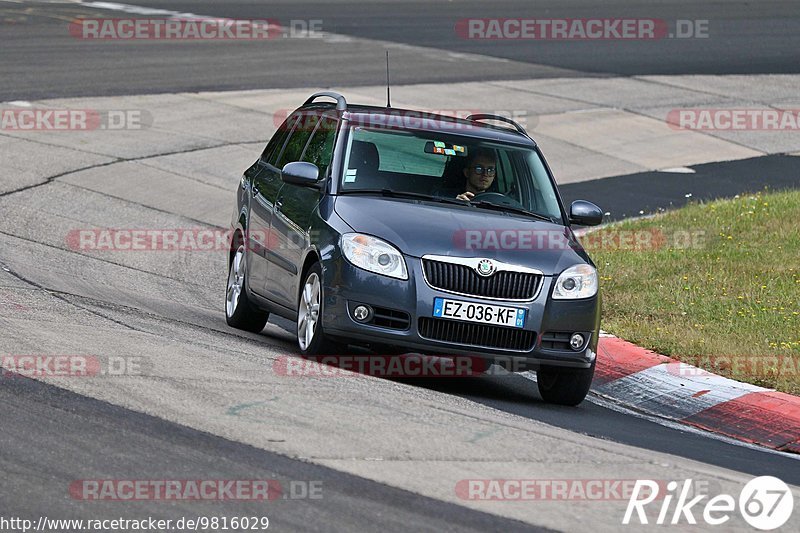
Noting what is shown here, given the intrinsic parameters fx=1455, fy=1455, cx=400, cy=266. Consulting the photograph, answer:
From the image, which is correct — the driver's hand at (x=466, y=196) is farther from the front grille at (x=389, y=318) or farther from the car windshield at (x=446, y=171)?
the front grille at (x=389, y=318)

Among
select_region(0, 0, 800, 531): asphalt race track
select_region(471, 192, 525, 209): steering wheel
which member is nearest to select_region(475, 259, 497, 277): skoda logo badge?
select_region(0, 0, 800, 531): asphalt race track

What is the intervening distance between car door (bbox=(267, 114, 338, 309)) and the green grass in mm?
2925

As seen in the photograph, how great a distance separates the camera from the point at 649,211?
1808cm

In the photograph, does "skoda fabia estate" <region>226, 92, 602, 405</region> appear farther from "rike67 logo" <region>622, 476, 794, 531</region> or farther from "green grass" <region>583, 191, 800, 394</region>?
"rike67 logo" <region>622, 476, 794, 531</region>

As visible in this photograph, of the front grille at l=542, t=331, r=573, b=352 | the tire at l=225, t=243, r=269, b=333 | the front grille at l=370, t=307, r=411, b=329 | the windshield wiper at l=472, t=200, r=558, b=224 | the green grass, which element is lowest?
the green grass

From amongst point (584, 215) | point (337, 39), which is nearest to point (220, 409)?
point (584, 215)

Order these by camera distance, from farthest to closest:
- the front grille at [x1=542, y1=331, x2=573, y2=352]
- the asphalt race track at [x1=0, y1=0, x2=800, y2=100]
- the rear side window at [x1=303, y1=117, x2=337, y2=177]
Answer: the asphalt race track at [x1=0, y1=0, x2=800, y2=100]
the rear side window at [x1=303, y1=117, x2=337, y2=177]
the front grille at [x1=542, y1=331, x2=573, y2=352]

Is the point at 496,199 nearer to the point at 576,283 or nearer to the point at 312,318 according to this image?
the point at 576,283

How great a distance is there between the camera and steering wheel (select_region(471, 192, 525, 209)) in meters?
10.0

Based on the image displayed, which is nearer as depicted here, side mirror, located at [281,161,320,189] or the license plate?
the license plate

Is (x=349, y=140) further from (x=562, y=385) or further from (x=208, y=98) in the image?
(x=208, y=98)

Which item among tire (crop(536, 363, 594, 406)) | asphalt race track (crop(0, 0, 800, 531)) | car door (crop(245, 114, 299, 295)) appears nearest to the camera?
asphalt race track (crop(0, 0, 800, 531))

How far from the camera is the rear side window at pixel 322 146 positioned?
10.2 metres

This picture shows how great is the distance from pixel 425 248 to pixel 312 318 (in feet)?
3.18
